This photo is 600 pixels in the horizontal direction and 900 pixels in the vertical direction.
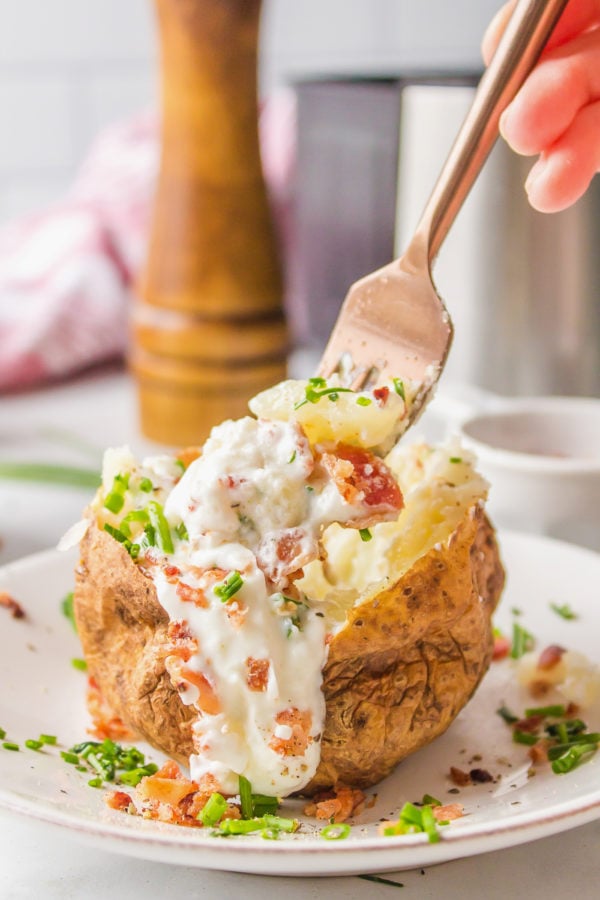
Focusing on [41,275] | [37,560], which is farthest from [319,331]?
[37,560]

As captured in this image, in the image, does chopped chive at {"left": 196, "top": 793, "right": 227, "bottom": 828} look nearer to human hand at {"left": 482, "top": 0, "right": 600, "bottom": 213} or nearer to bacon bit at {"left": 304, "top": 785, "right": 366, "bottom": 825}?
bacon bit at {"left": 304, "top": 785, "right": 366, "bottom": 825}

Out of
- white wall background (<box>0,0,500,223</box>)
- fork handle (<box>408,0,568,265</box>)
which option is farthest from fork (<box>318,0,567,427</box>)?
white wall background (<box>0,0,500,223</box>)

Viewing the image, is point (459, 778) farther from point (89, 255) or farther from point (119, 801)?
point (89, 255)

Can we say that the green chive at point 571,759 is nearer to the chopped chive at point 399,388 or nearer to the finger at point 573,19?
the chopped chive at point 399,388

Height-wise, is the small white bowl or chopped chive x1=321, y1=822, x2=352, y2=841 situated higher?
chopped chive x1=321, y1=822, x2=352, y2=841

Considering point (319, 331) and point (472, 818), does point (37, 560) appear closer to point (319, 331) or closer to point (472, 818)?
point (472, 818)

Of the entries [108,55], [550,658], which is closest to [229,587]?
[550,658]

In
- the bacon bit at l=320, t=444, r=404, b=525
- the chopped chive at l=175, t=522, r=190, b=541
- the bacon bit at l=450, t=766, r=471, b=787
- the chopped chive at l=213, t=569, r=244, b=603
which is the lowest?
the bacon bit at l=450, t=766, r=471, b=787
